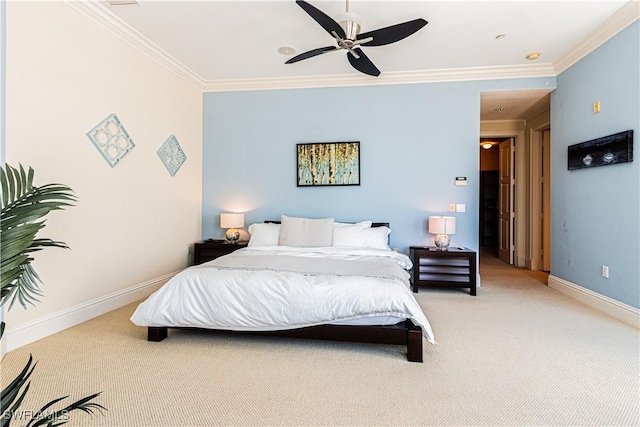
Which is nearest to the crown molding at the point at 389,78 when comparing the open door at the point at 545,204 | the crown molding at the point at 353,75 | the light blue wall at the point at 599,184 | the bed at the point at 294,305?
the crown molding at the point at 353,75

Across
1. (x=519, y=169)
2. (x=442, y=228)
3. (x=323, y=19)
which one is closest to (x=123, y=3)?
(x=323, y=19)

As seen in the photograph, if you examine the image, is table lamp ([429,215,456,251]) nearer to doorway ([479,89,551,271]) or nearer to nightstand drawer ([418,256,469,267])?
nightstand drawer ([418,256,469,267])

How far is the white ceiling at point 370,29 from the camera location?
2.93 meters

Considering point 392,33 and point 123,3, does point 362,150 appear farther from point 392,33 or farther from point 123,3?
point 123,3

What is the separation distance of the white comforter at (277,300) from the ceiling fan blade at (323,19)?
6.38ft

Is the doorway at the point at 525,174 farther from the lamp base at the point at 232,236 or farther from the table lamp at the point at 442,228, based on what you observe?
the lamp base at the point at 232,236

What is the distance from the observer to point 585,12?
2986mm

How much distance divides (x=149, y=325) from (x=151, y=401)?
84 centimetres

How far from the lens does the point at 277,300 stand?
2389 millimetres

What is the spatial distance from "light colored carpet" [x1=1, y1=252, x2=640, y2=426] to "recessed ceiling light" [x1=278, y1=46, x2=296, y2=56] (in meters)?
3.17

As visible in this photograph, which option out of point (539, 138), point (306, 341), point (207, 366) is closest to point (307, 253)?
point (306, 341)

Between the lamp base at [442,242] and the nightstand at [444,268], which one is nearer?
the nightstand at [444,268]

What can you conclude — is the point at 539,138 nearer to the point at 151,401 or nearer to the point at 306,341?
the point at 306,341

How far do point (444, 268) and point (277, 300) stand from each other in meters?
2.52
